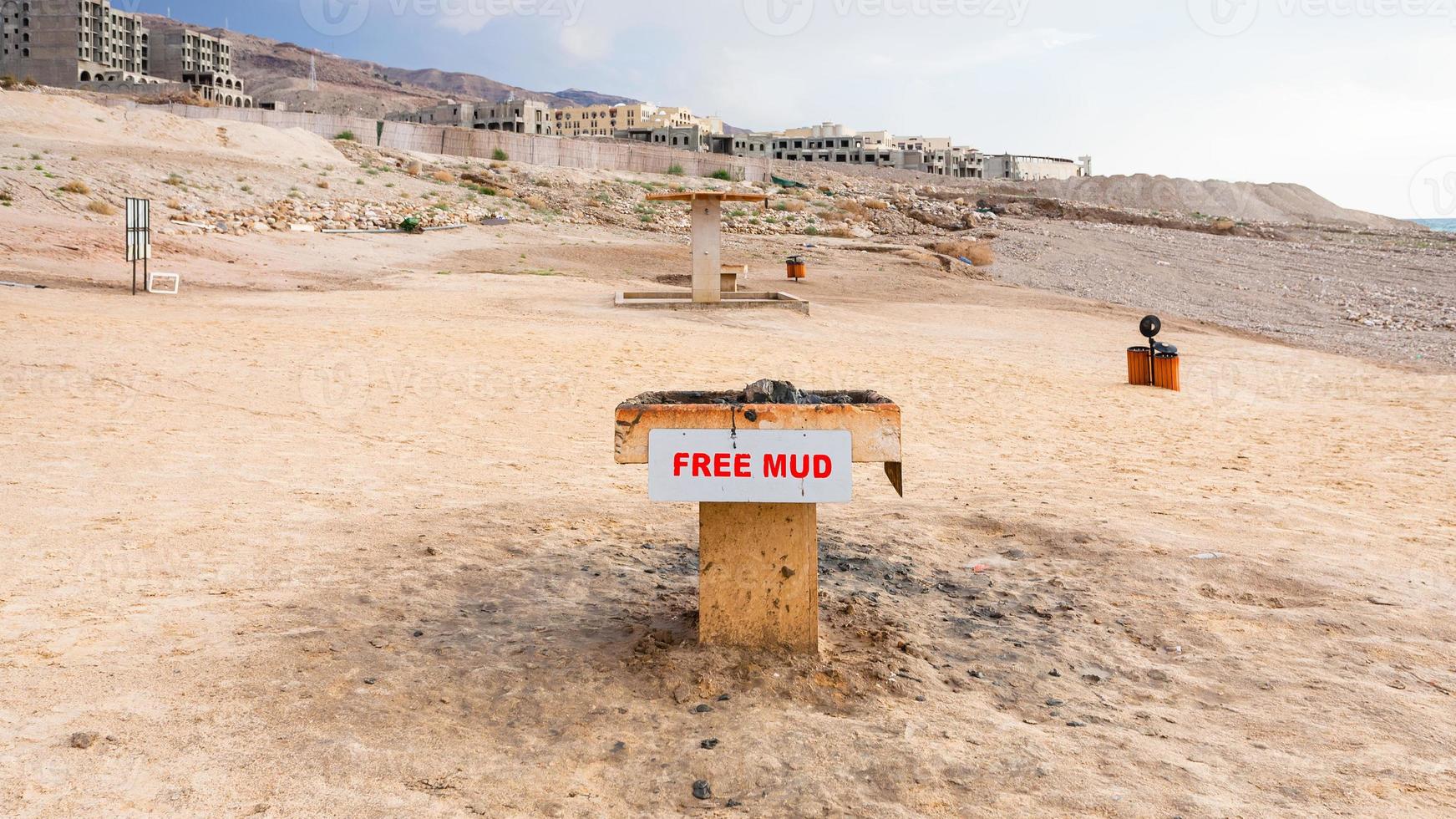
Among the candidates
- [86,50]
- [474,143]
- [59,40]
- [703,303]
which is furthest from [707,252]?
[59,40]

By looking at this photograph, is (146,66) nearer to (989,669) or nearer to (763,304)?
(763,304)

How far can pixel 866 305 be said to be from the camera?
2222 centimetres

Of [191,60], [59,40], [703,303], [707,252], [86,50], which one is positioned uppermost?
[191,60]

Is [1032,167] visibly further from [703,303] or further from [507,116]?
[703,303]

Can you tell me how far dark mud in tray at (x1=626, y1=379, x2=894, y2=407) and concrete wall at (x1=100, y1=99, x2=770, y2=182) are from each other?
135ft

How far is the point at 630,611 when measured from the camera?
15.0 feet

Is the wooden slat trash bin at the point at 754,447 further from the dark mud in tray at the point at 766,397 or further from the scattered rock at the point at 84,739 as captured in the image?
the scattered rock at the point at 84,739

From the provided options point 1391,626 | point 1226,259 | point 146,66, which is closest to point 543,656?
point 1391,626

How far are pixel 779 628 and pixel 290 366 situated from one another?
27.5 ft

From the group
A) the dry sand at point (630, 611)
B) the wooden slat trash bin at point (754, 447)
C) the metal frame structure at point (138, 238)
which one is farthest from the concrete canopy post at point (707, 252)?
the wooden slat trash bin at point (754, 447)

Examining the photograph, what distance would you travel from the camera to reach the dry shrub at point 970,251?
33.8 meters

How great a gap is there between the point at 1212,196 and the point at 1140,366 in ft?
319

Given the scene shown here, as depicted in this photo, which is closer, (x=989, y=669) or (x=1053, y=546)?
(x=989, y=669)

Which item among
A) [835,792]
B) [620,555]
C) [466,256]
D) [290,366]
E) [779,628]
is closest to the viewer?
[835,792]
